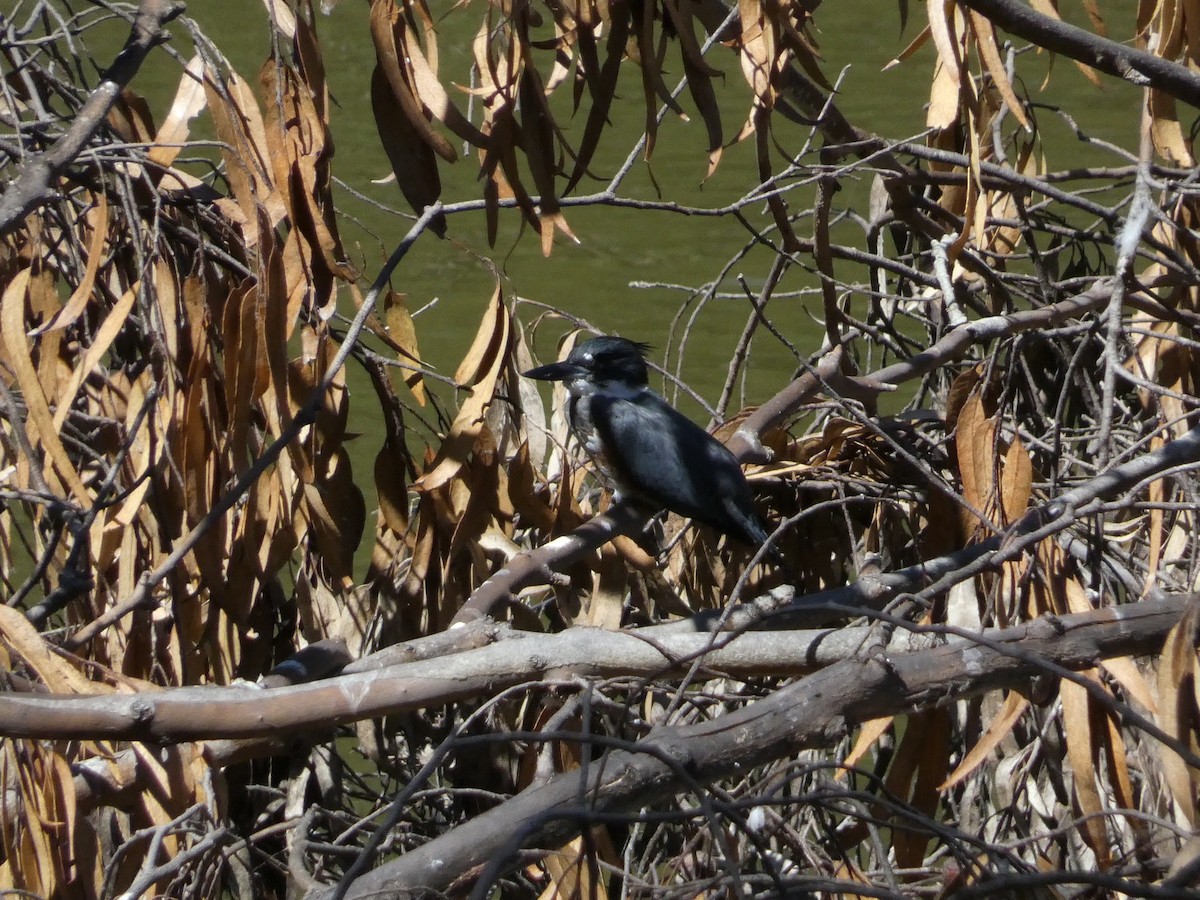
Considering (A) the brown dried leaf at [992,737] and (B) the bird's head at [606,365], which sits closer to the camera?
(A) the brown dried leaf at [992,737]

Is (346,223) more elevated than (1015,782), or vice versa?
(346,223)

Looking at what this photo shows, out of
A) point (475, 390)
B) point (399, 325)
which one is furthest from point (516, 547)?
point (399, 325)

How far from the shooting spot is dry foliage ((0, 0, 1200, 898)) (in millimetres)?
1398

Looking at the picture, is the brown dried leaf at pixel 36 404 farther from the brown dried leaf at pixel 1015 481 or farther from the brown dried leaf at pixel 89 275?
the brown dried leaf at pixel 1015 481

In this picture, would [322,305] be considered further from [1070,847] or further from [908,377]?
[1070,847]

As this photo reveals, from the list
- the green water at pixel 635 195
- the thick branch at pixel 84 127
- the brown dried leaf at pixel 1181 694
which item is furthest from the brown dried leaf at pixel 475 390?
the green water at pixel 635 195

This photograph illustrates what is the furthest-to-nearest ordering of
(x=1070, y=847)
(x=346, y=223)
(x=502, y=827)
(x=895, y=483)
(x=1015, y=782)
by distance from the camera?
(x=346, y=223) → (x=895, y=483) → (x=1070, y=847) → (x=1015, y=782) → (x=502, y=827)

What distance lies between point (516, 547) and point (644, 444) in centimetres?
83

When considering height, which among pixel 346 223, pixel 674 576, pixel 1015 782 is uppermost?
pixel 346 223

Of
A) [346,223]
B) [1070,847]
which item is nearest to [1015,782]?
[1070,847]

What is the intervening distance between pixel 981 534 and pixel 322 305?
1.08 m

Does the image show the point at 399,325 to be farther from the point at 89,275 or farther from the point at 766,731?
the point at 766,731

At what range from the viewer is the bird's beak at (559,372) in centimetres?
296

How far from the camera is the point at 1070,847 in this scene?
2186 mm
